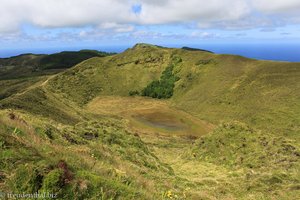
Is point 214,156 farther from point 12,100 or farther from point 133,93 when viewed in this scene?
point 133,93

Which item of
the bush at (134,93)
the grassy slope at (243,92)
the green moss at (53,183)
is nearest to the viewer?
the green moss at (53,183)

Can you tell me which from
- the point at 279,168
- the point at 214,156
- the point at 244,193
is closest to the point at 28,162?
the point at 244,193

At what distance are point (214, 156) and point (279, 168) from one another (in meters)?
7.05

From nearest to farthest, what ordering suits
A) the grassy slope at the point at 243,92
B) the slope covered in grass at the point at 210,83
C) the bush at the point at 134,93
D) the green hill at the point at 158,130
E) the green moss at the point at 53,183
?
the green moss at the point at 53,183, the green hill at the point at 158,130, the grassy slope at the point at 243,92, the slope covered in grass at the point at 210,83, the bush at the point at 134,93

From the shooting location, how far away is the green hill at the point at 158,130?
8883mm

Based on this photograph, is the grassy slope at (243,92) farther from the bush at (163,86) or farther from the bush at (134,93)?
the bush at (134,93)

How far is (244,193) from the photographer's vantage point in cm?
1570

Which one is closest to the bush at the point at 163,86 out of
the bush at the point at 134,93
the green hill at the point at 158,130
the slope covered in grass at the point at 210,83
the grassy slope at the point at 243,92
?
the green hill at the point at 158,130

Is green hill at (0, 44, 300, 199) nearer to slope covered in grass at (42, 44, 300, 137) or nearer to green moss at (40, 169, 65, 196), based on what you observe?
green moss at (40, 169, 65, 196)

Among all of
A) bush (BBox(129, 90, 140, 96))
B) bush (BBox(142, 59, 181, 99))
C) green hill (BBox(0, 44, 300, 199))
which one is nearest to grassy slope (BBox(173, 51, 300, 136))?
green hill (BBox(0, 44, 300, 199))

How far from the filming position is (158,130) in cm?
5734

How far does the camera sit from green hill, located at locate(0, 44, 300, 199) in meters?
8.88

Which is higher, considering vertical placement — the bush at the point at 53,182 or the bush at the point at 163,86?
the bush at the point at 53,182

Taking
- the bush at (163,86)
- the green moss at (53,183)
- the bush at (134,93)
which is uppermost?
the green moss at (53,183)
